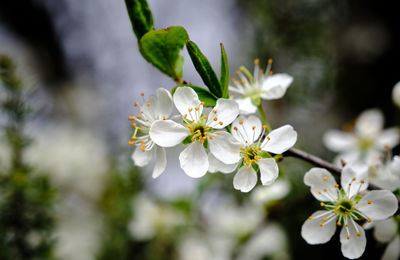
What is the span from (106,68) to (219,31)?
0.93m

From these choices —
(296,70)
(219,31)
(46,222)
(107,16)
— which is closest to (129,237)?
(46,222)

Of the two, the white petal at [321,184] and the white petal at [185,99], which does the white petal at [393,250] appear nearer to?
the white petal at [321,184]

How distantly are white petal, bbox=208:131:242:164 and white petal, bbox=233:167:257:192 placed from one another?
0.03 meters

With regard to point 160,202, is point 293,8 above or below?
above

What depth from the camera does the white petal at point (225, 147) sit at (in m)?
0.52

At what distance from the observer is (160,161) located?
573mm

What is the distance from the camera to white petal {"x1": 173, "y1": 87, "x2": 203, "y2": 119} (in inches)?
21.2

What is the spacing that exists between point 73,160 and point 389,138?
1478mm

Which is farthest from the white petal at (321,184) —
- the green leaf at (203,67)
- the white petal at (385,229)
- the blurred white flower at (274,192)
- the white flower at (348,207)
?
the blurred white flower at (274,192)

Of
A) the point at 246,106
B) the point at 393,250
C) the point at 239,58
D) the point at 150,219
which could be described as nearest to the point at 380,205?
the point at 393,250

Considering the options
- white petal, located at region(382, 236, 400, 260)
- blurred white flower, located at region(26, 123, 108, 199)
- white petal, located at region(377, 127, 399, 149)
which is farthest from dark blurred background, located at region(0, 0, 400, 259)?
white petal, located at region(377, 127, 399, 149)

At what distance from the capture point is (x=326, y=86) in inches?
57.0

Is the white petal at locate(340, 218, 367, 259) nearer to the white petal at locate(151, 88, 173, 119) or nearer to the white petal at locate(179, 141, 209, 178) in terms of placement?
the white petal at locate(179, 141, 209, 178)

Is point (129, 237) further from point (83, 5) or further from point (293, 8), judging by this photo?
point (83, 5)
